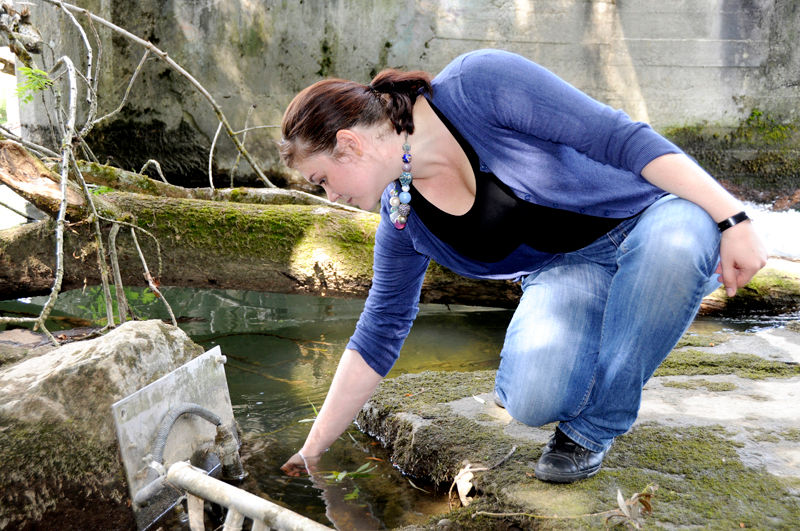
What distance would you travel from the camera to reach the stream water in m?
2.15

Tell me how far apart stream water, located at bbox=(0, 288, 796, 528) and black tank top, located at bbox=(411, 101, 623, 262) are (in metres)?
0.81

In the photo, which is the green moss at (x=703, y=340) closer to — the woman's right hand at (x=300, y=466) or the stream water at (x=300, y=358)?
the stream water at (x=300, y=358)

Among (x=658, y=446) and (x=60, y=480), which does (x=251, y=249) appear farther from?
(x=658, y=446)

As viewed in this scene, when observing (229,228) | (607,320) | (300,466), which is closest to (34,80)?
(229,228)

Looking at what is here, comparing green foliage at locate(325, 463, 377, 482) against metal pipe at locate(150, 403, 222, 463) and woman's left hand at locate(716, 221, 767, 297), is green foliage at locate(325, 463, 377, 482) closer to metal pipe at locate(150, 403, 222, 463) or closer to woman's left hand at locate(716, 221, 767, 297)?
metal pipe at locate(150, 403, 222, 463)

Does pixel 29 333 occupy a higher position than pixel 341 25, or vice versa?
pixel 341 25

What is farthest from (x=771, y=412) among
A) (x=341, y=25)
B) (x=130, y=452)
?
(x=341, y=25)

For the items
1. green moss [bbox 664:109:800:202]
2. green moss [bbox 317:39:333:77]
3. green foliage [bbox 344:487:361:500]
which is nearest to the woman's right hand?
green foliage [bbox 344:487:361:500]

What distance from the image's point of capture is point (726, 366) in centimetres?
275

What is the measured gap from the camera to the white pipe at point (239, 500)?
1397 millimetres

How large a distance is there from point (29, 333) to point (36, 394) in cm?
246

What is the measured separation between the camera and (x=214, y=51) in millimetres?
6938

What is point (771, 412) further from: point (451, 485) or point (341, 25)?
point (341, 25)

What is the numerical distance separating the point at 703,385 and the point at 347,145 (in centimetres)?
164
